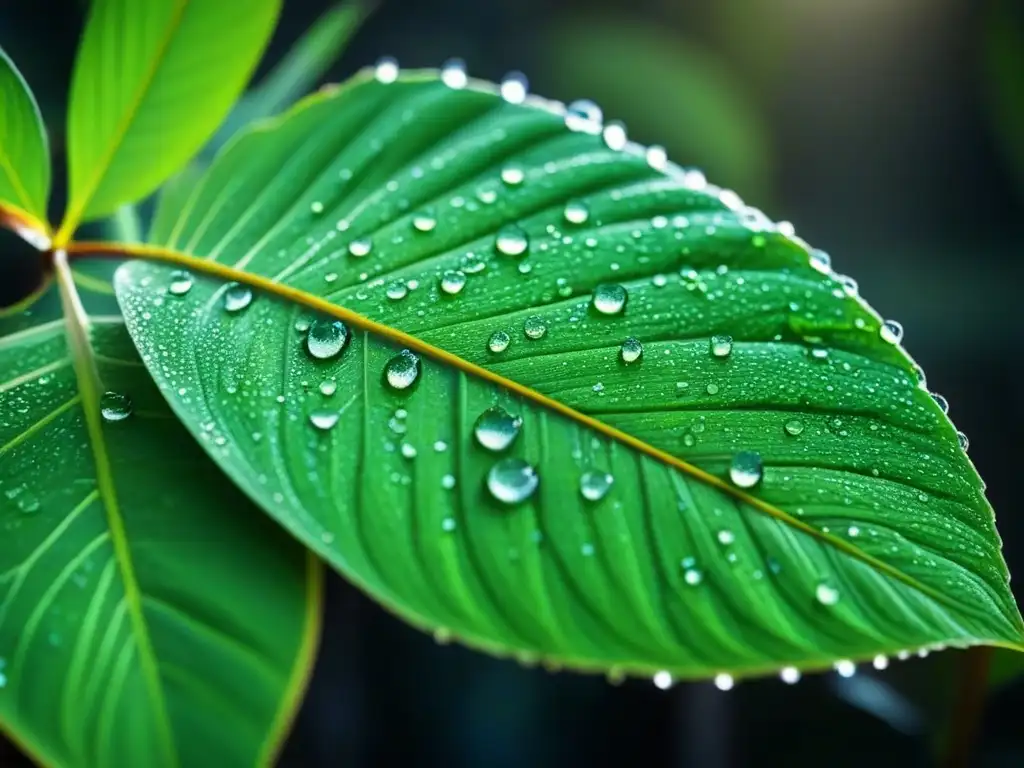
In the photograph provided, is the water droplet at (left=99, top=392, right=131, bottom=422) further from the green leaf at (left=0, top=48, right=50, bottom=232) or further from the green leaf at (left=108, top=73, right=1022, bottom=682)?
the green leaf at (left=0, top=48, right=50, bottom=232)

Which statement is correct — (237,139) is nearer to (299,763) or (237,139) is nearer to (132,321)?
(132,321)

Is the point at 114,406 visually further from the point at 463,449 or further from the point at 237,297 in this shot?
the point at 463,449

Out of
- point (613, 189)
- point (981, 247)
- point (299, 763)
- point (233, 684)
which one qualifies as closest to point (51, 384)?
point (233, 684)

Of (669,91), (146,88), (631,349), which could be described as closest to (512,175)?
(631,349)

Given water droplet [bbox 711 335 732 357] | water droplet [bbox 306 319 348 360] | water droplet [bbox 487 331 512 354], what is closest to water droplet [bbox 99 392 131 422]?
water droplet [bbox 306 319 348 360]

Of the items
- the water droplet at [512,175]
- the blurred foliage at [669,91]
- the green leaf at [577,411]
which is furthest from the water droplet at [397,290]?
the blurred foliage at [669,91]
